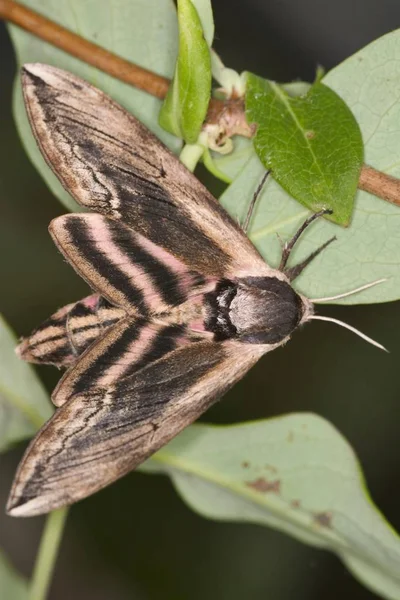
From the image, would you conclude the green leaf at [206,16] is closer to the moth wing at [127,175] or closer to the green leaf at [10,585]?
the moth wing at [127,175]

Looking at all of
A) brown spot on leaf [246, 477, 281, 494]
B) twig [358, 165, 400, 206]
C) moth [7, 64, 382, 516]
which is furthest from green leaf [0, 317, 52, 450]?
twig [358, 165, 400, 206]

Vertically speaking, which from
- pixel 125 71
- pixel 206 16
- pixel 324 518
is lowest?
pixel 324 518

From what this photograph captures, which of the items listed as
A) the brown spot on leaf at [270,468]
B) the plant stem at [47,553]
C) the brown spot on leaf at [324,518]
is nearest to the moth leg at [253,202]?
the brown spot on leaf at [270,468]

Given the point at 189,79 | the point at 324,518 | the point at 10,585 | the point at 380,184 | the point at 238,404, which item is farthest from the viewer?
the point at 238,404

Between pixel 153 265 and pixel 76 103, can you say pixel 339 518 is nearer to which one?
pixel 153 265

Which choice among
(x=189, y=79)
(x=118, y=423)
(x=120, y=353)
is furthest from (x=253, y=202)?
(x=118, y=423)

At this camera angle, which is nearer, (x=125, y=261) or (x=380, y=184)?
(x=380, y=184)

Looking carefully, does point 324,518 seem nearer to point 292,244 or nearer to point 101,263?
point 292,244

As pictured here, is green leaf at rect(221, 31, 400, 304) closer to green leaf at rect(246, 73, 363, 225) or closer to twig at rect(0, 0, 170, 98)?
green leaf at rect(246, 73, 363, 225)
